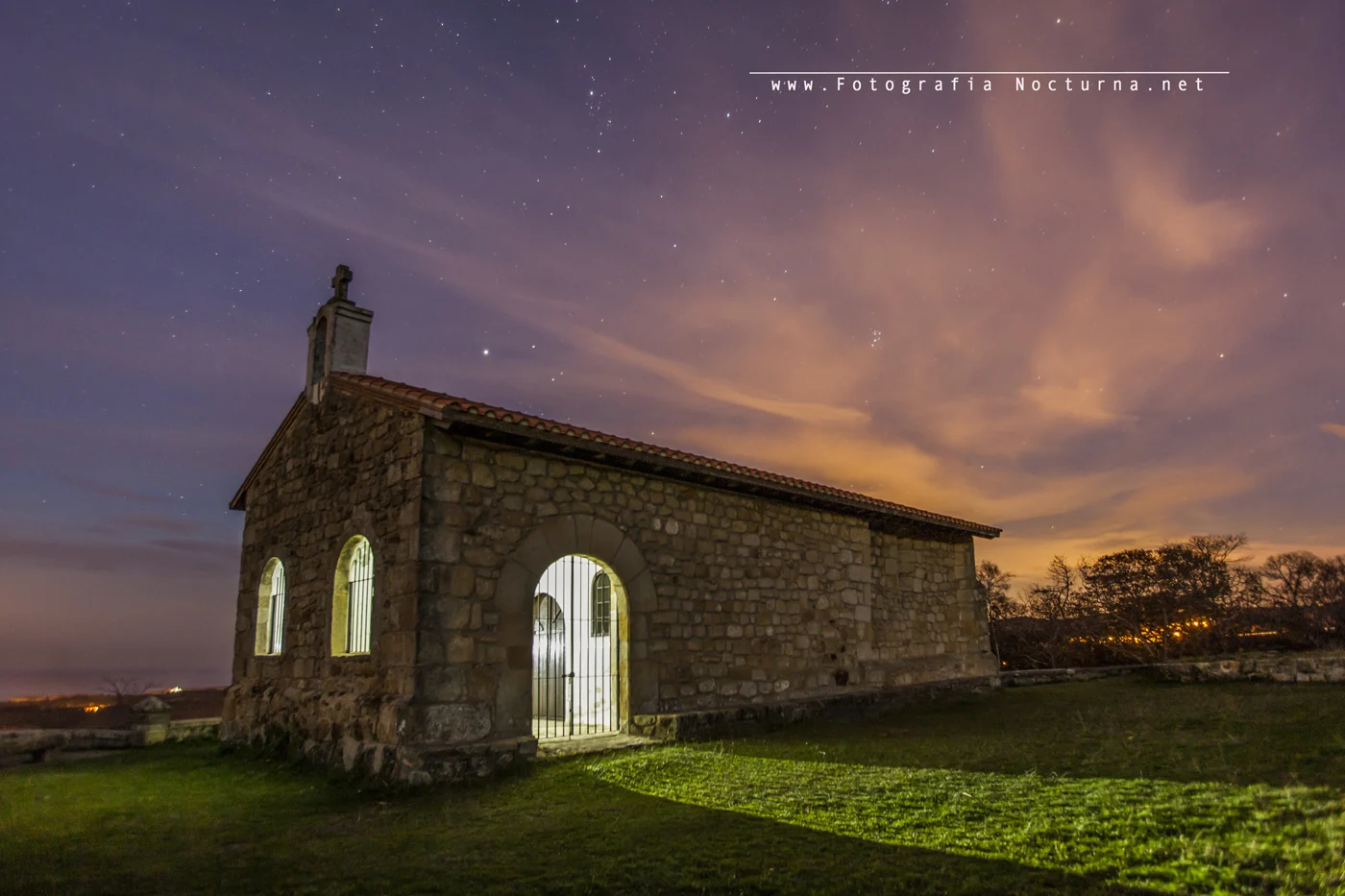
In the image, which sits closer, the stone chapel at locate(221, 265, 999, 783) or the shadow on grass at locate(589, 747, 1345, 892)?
the shadow on grass at locate(589, 747, 1345, 892)

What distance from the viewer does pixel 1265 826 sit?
4.62 meters

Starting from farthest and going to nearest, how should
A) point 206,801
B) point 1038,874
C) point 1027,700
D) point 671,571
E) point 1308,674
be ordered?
point 1027,700 < point 1308,674 < point 671,571 < point 206,801 < point 1038,874

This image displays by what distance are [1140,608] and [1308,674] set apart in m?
10.6

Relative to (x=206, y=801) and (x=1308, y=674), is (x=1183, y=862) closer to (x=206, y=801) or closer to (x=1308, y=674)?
(x=206, y=801)

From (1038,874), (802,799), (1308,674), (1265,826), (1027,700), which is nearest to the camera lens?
(1038,874)

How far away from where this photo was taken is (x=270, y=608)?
37.0 feet

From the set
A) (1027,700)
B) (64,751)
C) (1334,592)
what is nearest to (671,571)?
(1027,700)

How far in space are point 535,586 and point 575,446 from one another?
1539 millimetres

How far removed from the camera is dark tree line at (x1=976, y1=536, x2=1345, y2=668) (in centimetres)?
2011

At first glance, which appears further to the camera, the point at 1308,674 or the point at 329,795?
the point at 1308,674

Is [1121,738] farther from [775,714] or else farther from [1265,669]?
[1265,669]

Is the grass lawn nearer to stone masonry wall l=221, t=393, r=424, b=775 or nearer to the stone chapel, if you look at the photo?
stone masonry wall l=221, t=393, r=424, b=775

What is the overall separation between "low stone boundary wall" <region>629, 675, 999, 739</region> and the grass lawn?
55 cm

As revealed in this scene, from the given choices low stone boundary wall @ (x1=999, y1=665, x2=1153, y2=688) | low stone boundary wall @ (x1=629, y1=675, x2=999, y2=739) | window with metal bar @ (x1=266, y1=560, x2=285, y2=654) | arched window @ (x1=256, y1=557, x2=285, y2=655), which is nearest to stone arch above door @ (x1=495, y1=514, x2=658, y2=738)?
low stone boundary wall @ (x1=629, y1=675, x2=999, y2=739)
